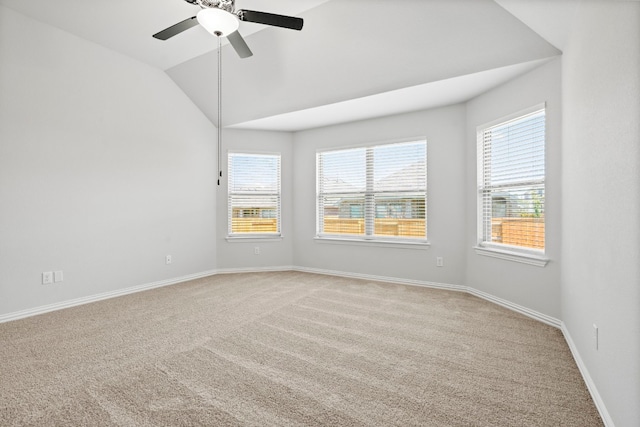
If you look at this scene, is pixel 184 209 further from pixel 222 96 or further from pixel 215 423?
pixel 215 423

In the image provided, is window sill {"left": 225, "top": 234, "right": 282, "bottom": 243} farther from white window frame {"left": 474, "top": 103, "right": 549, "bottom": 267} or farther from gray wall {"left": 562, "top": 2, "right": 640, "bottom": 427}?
gray wall {"left": 562, "top": 2, "right": 640, "bottom": 427}

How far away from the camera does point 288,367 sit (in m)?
2.22

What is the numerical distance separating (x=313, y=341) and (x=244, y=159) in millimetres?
3682

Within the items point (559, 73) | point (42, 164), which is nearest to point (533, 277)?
point (559, 73)

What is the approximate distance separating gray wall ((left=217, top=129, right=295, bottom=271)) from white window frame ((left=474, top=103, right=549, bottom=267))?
9.84 feet

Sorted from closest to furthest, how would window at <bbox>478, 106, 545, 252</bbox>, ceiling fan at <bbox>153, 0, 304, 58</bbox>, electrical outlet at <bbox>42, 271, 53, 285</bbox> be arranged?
ceiling fan at <bbox>153, 0, 304, 58</bbox>
window at <bbox>478, 106, 545, 252</bbox>
electrical outlet at <bbox>42, 271, 53, 285</bbox>

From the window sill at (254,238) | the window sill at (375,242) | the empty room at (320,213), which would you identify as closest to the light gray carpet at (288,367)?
the empty room at (320,213)

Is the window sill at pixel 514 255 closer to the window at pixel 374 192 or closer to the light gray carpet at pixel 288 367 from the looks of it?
the light gray carpet at pixel 288 367

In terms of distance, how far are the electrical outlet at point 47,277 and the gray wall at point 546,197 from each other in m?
4.97

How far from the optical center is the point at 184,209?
16.0ft

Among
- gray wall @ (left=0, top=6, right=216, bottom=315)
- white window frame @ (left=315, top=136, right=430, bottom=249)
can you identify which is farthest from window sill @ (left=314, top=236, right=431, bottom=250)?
gray wall @ (left=0, top=6, right=216, bottom=315)

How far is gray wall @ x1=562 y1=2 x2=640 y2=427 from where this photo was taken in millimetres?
1411

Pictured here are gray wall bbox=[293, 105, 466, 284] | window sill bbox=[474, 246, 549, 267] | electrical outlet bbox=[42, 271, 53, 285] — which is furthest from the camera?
gray wall bbox=[293, 105, 466, 284]

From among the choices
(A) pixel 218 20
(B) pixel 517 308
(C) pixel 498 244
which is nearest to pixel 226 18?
(A) pixel 218 20
